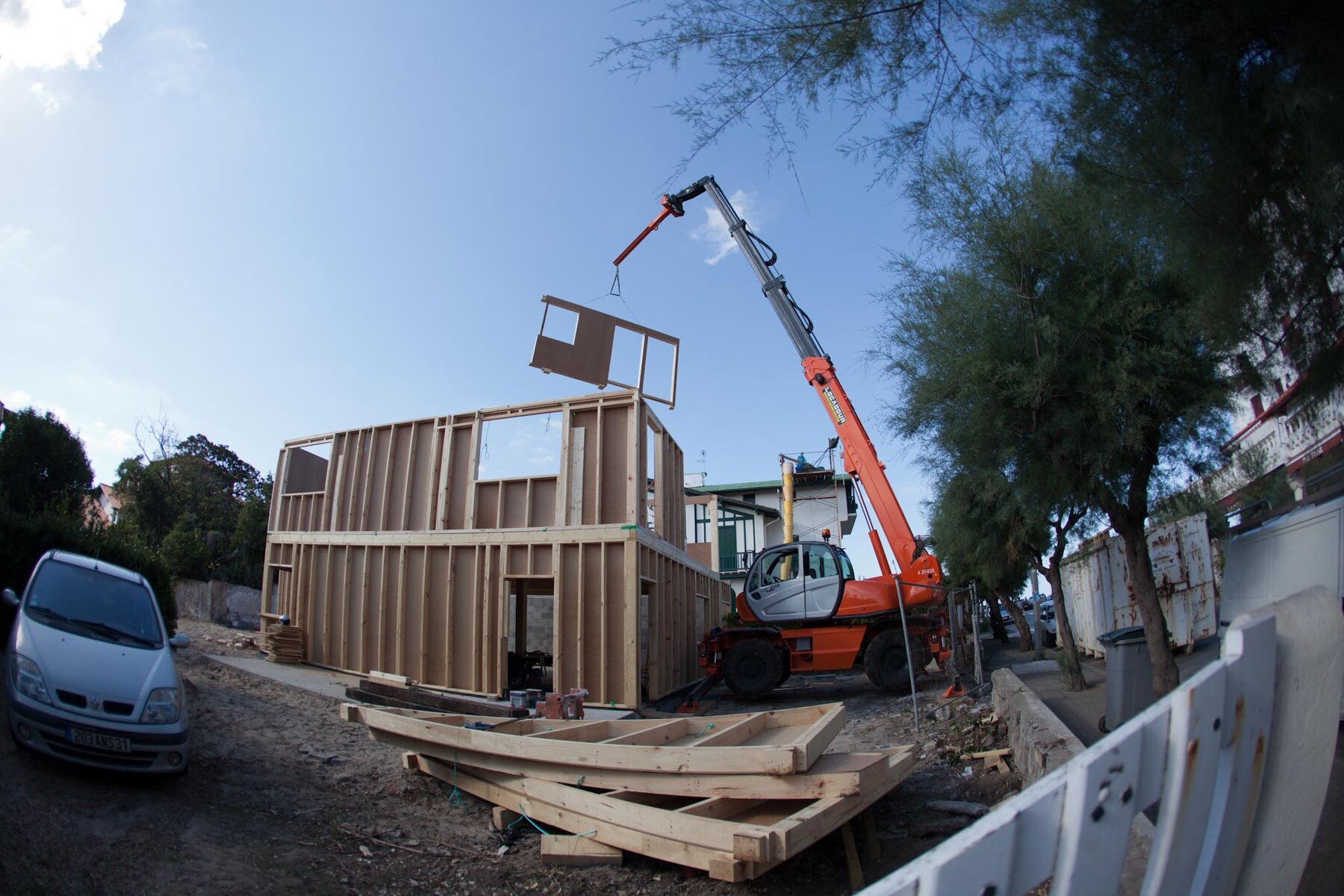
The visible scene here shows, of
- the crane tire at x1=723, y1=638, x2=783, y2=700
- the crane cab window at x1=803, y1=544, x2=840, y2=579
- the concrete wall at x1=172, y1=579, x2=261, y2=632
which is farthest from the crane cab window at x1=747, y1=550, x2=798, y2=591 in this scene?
the concrete wall at x1=172, y1=579, x2=261, y2=632

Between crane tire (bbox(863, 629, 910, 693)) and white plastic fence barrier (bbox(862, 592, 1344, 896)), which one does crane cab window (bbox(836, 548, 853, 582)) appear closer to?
crane tire (bbox(863, 629, 910, 693))

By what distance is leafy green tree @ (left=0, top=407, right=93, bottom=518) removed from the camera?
18.5 m

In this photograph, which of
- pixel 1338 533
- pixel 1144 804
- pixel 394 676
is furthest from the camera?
pixel 394 676

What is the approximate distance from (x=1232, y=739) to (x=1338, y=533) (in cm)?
505

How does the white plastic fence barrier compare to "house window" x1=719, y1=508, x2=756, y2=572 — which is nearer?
the white plastic fence barrier

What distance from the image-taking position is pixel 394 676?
42.8ft

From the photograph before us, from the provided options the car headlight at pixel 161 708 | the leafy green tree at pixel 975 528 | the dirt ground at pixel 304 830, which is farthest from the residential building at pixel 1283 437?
the car headlight at pixel 161 708

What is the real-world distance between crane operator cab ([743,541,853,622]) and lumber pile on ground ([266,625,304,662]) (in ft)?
27.0

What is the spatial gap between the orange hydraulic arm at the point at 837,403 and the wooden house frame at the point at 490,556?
120 inches

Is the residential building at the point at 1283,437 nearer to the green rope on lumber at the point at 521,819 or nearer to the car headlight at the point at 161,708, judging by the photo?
the green rope on lumber at the point at 521,819

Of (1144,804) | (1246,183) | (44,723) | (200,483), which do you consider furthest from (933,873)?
(200,483)

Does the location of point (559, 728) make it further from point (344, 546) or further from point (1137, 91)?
point (344, 546)

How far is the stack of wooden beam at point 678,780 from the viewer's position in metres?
4.84

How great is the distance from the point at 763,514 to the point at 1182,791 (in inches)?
1281
